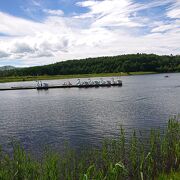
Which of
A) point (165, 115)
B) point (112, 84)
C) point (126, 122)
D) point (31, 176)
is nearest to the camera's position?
point (31, 176)

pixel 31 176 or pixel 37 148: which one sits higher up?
pixel 31 176

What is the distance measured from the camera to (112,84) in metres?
145

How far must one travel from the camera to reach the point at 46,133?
45000 mm

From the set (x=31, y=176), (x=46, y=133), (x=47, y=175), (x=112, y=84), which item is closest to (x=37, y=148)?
(x=46, y=133)

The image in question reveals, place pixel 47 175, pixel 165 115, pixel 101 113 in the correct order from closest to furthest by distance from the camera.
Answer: pixel 47 175 → pixel 165 115 → pixel 101 113

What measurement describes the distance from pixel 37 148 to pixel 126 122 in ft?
60.6

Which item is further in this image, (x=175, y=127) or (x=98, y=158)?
(x=175, y=127)

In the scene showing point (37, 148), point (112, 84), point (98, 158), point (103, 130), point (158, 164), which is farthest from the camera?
point (112, 84)

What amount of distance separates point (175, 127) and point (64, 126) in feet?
77.4

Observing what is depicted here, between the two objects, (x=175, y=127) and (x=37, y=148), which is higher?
(x=175, y=127)

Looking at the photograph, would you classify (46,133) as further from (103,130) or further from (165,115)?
(165,115)

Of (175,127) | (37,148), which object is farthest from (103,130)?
(175,127)

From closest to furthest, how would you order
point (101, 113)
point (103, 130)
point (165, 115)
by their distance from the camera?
point (103, 130) → point (165, 115) → point (101, 113)

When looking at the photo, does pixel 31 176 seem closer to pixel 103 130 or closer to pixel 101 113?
pixel 103 130
